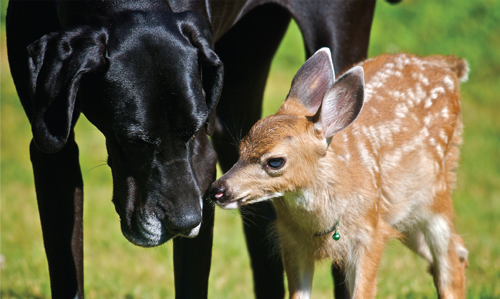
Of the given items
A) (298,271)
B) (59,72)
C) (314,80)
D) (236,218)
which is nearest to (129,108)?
(59,72)

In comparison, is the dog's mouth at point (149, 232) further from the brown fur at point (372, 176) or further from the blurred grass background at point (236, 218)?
the blurred grass background at point (236, 218)

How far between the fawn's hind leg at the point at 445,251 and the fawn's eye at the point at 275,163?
1.47 meters

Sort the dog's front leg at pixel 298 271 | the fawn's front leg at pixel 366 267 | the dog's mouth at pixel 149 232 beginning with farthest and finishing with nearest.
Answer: the dog's front leg at pixel 298 271 < the fawn's front leg at pixel 366 267 < the dog's mouth at pixel 149 232

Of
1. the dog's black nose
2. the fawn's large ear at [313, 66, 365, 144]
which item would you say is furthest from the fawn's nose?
the fawn's large ear at [313, 66, 365, 144]

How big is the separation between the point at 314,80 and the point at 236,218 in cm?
399

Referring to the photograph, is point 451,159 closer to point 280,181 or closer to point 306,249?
point 306,249

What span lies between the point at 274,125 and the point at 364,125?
79cm

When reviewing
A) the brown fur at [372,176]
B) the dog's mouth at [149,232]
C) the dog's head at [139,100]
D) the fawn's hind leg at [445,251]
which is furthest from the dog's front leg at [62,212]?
the fawn's hind leg at [445,251]

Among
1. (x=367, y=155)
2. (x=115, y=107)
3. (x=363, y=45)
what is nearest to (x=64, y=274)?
(x=115, y=107)

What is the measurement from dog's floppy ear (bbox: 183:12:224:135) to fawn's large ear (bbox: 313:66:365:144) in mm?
557

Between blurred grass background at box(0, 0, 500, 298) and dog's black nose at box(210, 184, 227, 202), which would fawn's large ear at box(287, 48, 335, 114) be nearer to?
dog's black nose at box(210, 184, 227, 202)

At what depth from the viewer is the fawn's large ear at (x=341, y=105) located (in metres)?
3.39

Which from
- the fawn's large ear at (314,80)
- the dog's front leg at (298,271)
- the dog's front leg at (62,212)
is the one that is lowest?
the dog's front leg at (298,271)

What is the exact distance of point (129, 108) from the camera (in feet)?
10.1
